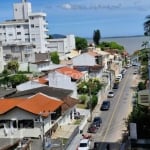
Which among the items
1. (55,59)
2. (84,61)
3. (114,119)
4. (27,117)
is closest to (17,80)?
(84,61)

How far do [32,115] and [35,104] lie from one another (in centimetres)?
222

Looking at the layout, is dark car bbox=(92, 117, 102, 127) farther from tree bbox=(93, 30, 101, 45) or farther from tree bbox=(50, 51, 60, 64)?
tree bbox=(93, 30, 101, 45)

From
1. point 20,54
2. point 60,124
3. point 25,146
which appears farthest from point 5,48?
point 25,146

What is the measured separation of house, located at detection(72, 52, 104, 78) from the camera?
236 feet

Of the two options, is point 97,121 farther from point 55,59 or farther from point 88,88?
point 55,59

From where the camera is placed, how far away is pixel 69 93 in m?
47.1

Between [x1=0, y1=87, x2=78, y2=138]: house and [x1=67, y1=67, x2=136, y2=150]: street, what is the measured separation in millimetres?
2556

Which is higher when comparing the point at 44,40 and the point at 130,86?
the point at 44,40

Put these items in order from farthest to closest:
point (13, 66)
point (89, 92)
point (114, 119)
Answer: point (13, 66) → point (89, 92) → point (114, 119)

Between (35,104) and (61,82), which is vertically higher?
(61,82)

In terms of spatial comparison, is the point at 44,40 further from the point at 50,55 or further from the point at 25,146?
the point at 25,146

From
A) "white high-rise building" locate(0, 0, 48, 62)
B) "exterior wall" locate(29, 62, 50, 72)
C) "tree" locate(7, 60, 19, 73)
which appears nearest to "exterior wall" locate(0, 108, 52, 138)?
"tree" locate(7, 60, 19, 73)

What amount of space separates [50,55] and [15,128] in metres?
56.0

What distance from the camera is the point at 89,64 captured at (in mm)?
78250
